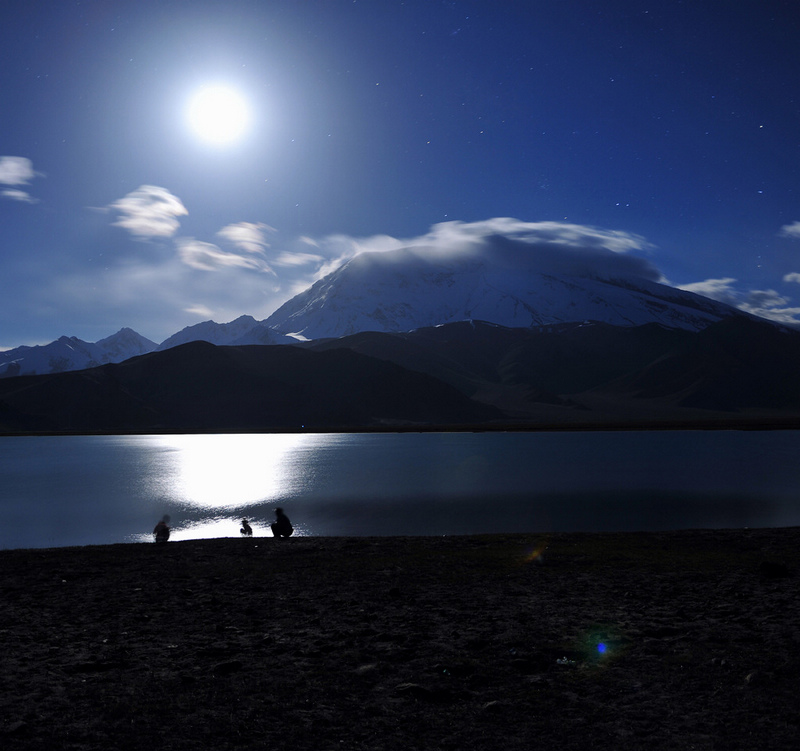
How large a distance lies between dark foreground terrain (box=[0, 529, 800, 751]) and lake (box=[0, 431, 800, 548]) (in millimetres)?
16226

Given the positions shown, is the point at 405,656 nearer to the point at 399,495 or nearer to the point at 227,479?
the point at 399,495

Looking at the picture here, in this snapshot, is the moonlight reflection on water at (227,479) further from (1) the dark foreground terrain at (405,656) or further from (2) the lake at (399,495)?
(1) the dark foreground terrain at (405,656)

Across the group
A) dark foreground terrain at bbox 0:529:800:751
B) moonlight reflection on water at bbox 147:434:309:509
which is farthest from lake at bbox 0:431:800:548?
dark foreground terrain at bbox 0:529:800:751

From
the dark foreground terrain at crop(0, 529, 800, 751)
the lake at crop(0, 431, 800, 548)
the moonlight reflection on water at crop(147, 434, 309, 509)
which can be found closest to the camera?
the dark foreground terrain at crop(0, 529, 800, 751)

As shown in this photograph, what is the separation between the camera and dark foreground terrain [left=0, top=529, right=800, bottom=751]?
876cm

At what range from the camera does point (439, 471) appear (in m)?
73.3

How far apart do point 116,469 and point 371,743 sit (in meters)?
84.3

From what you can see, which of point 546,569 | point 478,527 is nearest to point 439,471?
point 478,527

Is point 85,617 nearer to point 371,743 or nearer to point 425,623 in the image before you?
point 425,623

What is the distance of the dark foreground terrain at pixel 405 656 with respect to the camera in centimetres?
876

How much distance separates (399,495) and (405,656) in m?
39.8

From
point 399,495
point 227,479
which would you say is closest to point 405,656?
point 399,495

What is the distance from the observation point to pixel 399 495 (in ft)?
168

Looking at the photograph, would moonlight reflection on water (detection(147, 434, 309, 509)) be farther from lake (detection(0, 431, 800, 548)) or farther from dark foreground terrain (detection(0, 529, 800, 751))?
dark foreground terrain (detection(0, 529, 800, 751))
